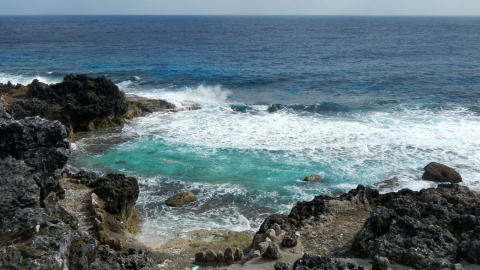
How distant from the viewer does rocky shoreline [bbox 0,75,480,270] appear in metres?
10.2

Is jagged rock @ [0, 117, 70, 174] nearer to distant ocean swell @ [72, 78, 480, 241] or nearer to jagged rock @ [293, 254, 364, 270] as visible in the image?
distant ocean swell @ [72, 78, 480, 241]

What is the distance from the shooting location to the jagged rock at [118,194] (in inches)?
795

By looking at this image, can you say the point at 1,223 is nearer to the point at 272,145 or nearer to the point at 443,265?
the point at 443,265

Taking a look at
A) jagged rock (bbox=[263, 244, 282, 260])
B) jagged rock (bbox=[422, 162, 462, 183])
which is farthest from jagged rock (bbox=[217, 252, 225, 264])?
jagged rock (bbox=[422, 162, 462, 183])

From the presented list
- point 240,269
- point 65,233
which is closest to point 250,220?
point 240,269

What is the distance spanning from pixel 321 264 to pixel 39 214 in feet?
21.9

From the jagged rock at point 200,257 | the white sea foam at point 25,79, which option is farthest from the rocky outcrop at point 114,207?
the white sea foam at point 25,79

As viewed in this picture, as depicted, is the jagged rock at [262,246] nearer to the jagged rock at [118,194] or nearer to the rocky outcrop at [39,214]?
the rocky outcrop at [39,214]

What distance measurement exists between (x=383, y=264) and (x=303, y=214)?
581 cm

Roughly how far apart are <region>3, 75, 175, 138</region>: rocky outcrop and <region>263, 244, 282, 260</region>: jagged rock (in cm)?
2241

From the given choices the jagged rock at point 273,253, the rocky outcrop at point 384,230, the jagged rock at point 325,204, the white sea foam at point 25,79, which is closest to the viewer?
the rocky outcrop at point 384,230

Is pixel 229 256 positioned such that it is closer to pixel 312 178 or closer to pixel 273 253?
pixel 273 253

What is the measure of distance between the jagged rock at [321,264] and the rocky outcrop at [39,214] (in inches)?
158

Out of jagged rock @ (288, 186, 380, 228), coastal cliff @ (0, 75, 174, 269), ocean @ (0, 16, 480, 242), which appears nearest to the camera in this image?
coastal cliff @ (0, 75, 174, 269)
